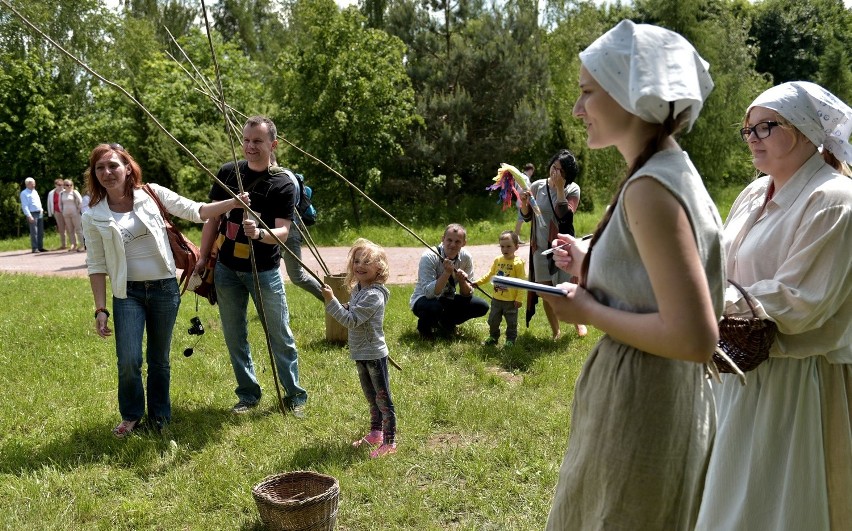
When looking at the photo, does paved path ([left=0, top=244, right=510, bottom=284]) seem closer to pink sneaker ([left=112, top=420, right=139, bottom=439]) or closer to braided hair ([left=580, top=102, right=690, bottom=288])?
pink sneaker ([left=112, top=420, right=139, bottom=439])

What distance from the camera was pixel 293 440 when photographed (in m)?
4.66

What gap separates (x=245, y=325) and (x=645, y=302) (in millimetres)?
4021

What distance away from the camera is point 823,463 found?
2.58m

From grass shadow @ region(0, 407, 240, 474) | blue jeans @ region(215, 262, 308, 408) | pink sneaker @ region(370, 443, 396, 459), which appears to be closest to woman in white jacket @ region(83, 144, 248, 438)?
grass shadow @ region(0, 407, 240, 474)

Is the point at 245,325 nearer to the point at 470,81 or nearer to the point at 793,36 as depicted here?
the point at 470,81

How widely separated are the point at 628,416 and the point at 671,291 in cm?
38

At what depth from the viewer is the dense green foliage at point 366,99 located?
16891 millimetres

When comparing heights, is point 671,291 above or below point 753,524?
above

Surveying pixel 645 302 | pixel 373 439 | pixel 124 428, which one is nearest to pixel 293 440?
pixel 373 439

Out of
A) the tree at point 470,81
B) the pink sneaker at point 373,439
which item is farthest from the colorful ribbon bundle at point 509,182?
the tree at point 470,81

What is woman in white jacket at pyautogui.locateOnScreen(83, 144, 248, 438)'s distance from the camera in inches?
173

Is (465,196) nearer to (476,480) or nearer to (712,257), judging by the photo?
(476,480)

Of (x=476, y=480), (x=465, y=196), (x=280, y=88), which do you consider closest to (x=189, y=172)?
(x=280, y=88)

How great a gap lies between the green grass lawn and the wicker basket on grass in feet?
0.67
